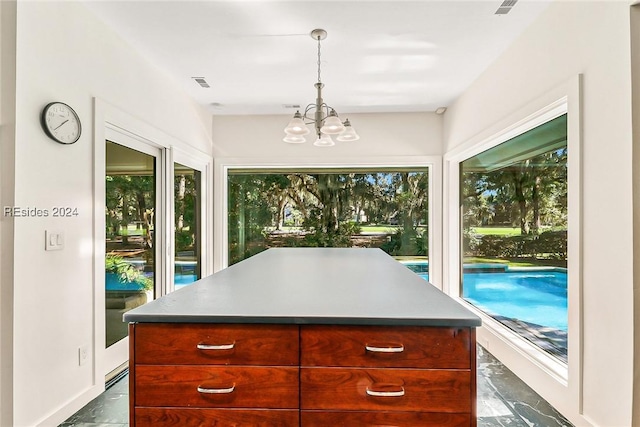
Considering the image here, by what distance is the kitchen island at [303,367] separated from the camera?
1058 millimetres

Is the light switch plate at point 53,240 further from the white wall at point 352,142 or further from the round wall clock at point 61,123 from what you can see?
the white wall at point 352,142

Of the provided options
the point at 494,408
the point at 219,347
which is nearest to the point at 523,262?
the point at 494,408

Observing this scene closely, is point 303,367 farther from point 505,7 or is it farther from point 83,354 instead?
point 505,7

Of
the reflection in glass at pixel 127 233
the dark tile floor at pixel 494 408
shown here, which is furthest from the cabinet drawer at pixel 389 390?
the reflection in glass at pixel 127 233

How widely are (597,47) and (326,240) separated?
3.67 meters

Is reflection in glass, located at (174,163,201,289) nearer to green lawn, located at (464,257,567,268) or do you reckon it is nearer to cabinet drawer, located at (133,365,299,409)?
cabinet drawer, located at (133,365,299,409)

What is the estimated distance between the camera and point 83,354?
2.40 meters

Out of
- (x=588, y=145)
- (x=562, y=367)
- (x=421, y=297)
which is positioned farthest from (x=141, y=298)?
(x=588, y=145)

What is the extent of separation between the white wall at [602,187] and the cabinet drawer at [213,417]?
1.67 m

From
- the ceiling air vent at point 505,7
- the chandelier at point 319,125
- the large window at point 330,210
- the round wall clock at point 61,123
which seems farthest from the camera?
the large window at point 330,210

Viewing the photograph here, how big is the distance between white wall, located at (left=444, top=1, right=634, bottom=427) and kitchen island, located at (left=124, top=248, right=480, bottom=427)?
1.24 m

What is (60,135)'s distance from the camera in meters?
2.20

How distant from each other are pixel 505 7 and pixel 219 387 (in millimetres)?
2656

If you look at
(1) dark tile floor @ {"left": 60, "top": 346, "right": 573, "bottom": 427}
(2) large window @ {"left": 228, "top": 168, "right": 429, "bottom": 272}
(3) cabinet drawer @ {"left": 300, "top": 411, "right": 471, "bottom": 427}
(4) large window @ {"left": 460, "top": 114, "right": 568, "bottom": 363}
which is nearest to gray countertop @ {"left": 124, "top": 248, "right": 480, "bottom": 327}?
(3) cabinet drawer @ {"left": 300, "top": 411, "right": 471, "bottom": 427}
